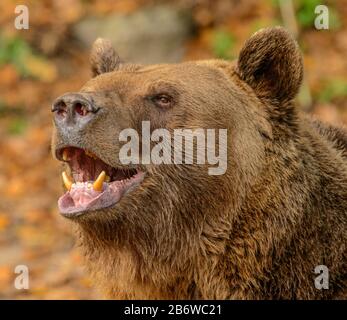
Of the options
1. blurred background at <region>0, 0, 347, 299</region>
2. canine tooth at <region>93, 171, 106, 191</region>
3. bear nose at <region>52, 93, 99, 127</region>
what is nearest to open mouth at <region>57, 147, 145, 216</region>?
canine tooth at <region>93, 171, 106, 191</region>

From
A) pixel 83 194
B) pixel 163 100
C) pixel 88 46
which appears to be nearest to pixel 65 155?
pixel 83 194

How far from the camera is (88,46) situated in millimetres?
16078

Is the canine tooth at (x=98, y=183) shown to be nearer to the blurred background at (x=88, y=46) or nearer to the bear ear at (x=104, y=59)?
the bear ear at (x=104, y=59)

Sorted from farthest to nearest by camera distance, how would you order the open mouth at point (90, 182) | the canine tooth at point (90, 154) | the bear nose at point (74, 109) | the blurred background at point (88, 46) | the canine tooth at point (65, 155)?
the blurred background at point (88, 46) < the canine tooth at point (65, 155) < the canine tooth at point (90, 154) < the open mouth at point (90, 182) < the bear nose at point (74, 109)

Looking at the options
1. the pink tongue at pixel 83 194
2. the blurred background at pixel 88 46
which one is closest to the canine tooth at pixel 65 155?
the pink tongue at pixel 83 194

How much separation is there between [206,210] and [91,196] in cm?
82

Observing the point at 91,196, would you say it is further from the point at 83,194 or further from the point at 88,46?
the point at 88,46

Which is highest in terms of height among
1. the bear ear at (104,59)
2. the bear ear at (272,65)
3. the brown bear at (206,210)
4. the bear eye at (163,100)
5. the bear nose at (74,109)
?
the bear ear at (104,59)

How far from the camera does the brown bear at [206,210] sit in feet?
17.9

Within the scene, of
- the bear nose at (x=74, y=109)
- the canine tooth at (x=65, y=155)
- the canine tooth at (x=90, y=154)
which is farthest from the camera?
the canine tooth at (x=65, y=155)

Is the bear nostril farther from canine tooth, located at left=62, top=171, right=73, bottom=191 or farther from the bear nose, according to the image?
canine tooth, located at left=62, top=171, right=73, bottom=191

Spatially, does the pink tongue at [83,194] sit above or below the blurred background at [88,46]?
below

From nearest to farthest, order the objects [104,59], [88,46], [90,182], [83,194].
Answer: [83,194]
[90,182]
[104,59]
[88,46]

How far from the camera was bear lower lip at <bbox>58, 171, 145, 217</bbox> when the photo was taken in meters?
5.21
